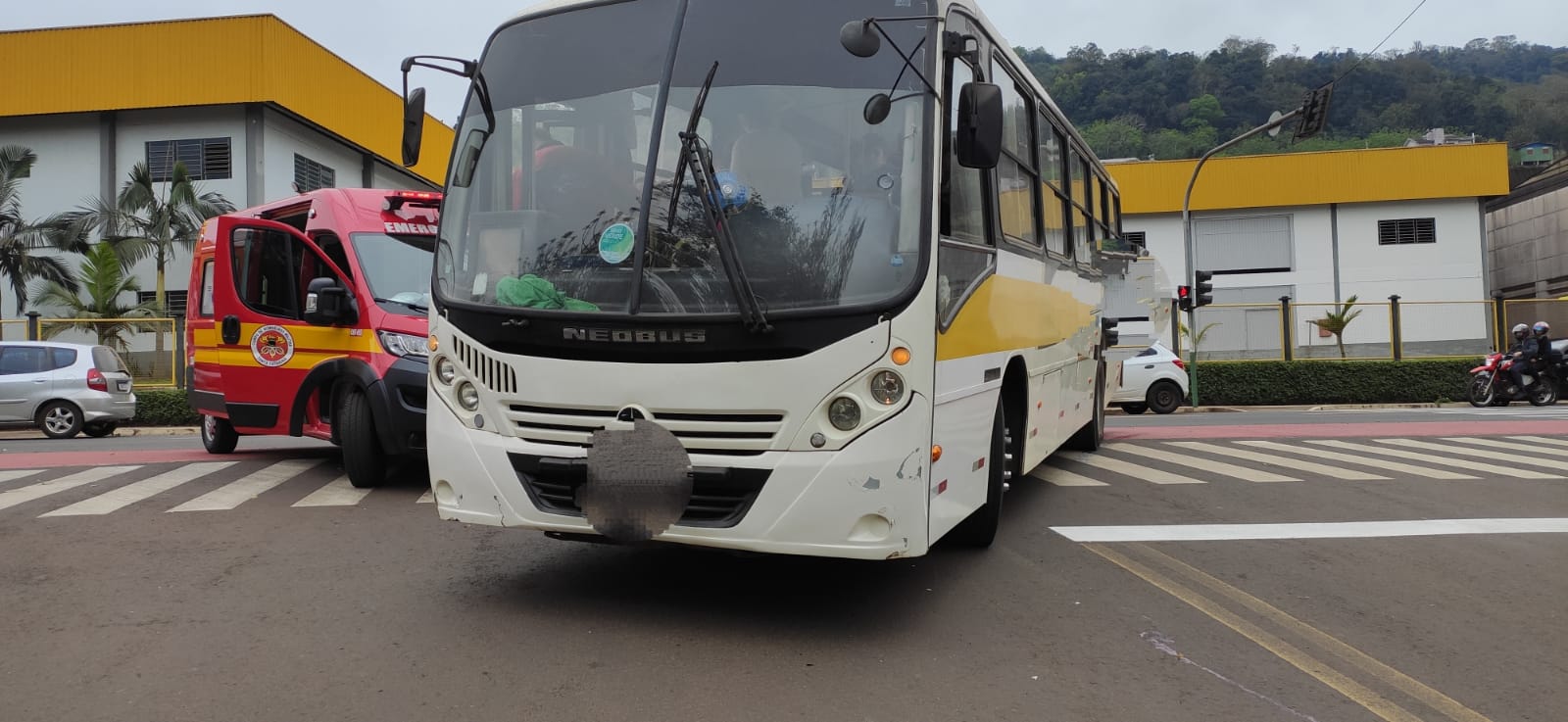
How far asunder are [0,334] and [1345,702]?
26.8 m

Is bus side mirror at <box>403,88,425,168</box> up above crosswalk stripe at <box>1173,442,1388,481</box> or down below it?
above

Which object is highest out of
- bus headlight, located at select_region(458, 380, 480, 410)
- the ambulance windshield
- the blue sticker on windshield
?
the ambulance windshield

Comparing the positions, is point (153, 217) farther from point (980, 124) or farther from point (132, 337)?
point (980, 124)

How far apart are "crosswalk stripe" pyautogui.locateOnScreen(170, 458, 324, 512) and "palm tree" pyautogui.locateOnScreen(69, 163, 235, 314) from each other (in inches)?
737

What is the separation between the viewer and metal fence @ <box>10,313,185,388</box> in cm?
2239

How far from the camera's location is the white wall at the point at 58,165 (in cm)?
2828

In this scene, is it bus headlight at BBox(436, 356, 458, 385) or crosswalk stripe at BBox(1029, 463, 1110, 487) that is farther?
crosswalk stripe at BBox(1029, 463, 1110, 487)

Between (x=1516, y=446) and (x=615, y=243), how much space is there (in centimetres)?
1184

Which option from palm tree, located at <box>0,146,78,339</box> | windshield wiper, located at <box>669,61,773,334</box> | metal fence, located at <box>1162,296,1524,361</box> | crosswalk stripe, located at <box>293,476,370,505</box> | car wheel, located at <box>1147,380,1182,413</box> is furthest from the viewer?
palm tree, located at <box>0,146,78,339</box>

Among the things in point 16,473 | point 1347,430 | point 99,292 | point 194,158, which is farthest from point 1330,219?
point 16,473

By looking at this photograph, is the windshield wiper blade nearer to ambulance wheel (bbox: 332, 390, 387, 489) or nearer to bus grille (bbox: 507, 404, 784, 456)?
ambulance wheel (bbox: 332, 390, 387, 489)

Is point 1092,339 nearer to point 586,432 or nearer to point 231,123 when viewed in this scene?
point 586,432

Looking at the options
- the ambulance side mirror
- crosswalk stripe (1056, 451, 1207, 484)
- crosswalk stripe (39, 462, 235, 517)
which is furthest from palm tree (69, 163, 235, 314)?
crosswalk stripe (1056, 451, 1207, 484)

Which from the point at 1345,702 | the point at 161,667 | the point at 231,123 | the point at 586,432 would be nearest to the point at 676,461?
the point at 586,432
